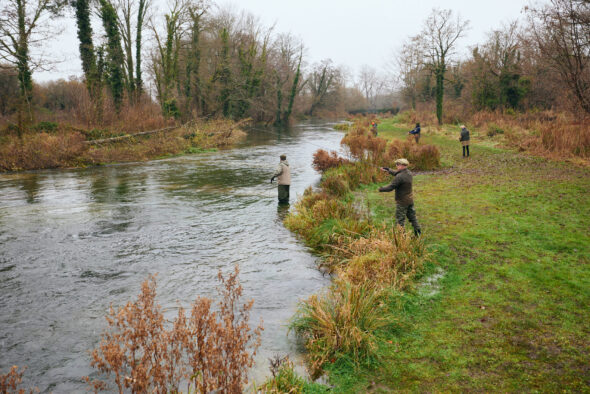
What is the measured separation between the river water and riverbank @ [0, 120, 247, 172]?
2.72 m

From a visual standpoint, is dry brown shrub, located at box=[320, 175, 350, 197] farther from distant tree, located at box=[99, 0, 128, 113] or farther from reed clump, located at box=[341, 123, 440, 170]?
distant tree, located at box=[99, 0, 128, 113]

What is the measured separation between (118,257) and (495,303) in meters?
7.84

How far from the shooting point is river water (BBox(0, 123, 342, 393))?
5758 mm

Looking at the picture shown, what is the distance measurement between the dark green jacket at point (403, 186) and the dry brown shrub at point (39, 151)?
1954 centimetres

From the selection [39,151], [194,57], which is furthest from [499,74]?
[39,151]

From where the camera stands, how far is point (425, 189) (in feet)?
46.0

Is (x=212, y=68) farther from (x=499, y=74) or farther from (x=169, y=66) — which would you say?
(x=499, y=74)

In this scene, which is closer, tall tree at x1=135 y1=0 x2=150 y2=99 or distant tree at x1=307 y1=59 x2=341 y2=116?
tall tree at x1=135 y1=0 x2=150 y2=99

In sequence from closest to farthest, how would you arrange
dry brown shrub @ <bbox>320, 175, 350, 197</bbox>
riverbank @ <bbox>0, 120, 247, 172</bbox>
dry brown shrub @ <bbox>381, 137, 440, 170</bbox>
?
1. dry brown shrub @ <bbox>320, 175, 350, 197</bbox>
2. dry brown shrub @ <bbox>381, 137, 440, 170</bbox>
3. riverbank @ <bbox>0, 120, 247, 172</bbox>

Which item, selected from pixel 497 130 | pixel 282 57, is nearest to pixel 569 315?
pixel 497 130

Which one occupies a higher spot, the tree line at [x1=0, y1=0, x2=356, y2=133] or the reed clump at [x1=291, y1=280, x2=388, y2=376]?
the tree line at [x1=0, y1=0, x2=356, y2=133]

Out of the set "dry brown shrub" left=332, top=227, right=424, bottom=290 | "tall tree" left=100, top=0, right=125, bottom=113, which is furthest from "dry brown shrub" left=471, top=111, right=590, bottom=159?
"tall tree" left=100, top=0, right=125, bottom=113

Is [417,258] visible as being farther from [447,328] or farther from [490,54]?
[490,54]

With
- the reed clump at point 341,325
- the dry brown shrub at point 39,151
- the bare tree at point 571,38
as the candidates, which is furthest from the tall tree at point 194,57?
the reed clump at point 341,325
